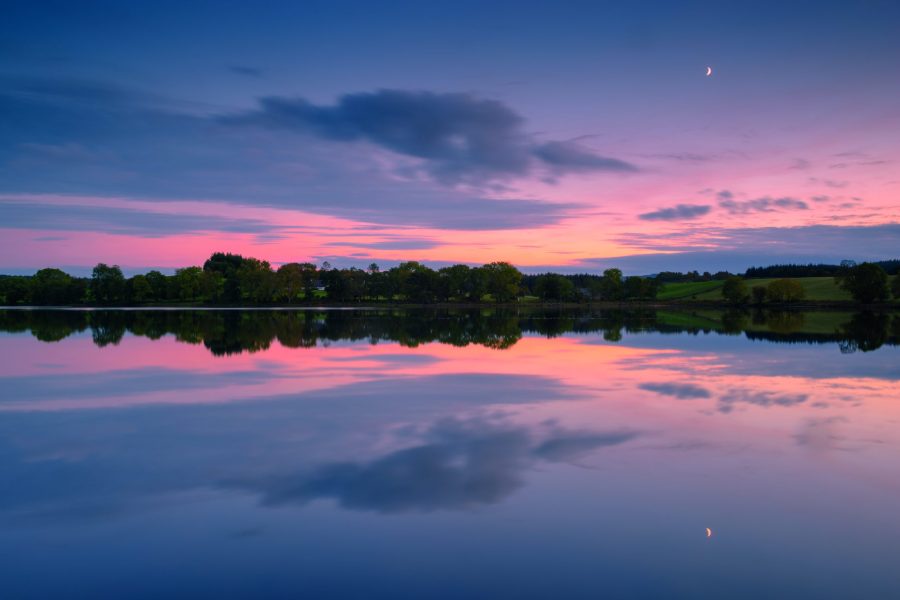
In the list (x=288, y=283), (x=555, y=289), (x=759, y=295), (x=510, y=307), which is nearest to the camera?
(x=759, y=295)

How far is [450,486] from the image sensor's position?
9625 millimetres

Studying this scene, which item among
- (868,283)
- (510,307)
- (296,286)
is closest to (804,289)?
(868,283)

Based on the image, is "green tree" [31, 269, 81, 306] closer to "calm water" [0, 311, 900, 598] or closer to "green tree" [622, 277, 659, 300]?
"green tree" [622, 277, 659, 300]

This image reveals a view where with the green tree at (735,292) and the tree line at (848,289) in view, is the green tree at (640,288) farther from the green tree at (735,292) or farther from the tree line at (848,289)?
the green tree at (735,292)

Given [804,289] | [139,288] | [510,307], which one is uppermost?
[139,288]

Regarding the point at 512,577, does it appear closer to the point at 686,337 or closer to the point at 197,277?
the point at 686,337

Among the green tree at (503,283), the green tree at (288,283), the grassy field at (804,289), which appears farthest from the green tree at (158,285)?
the grassy field at (804,289)

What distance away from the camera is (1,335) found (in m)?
38.9

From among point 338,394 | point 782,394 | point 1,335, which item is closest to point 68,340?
point 1,335

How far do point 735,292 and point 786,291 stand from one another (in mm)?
7875

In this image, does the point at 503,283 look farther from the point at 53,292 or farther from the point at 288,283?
the point at 53,292

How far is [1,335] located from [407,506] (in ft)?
135

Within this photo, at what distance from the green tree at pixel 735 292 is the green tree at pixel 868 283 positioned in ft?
51.7

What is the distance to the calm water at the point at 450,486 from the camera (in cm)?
689
